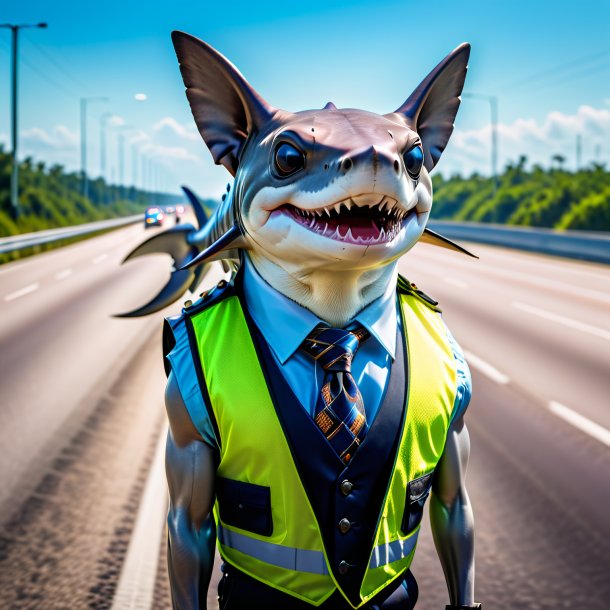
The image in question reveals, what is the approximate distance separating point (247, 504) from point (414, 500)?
0.41m

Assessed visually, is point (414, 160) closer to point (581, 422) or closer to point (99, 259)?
point (581, 422)

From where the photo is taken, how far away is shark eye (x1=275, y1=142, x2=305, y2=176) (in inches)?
72.4

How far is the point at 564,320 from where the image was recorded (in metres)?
14.5

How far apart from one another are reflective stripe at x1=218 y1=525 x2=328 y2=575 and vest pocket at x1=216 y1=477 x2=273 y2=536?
33 mm

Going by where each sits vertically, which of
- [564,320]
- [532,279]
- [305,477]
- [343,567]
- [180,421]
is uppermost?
[180,421]

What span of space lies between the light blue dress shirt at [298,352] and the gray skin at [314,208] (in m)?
0.03

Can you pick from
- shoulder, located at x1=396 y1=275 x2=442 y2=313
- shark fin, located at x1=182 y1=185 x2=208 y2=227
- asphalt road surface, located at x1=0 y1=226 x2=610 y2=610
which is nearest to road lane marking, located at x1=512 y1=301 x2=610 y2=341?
asphalt road surface, located at x1=0 y1=226 x2=610 y2=610

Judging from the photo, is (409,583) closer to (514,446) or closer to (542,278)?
(514,446)

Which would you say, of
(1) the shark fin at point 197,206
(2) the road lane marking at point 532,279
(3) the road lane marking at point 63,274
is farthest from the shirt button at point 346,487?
(3) the road lane marking at point 63,274

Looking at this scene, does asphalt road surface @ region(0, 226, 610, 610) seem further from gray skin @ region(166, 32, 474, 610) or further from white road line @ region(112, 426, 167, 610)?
gray skin @ region(166, 32, 474, 610)

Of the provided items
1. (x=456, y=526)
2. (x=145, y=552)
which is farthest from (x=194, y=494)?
(x=145, y=552)

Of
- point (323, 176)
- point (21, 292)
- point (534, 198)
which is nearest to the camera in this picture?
point (323, 176)

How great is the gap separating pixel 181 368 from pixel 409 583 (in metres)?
0.82

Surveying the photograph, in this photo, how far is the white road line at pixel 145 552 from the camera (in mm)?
4488
